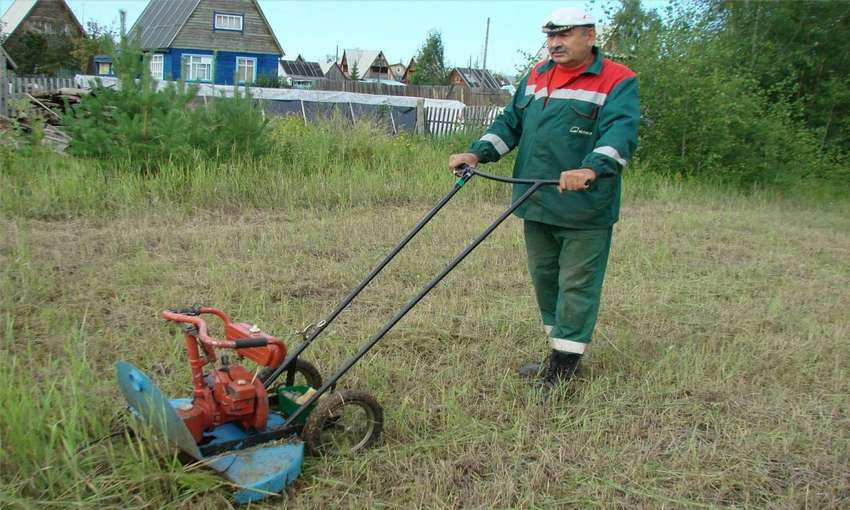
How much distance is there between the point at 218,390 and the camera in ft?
8.66

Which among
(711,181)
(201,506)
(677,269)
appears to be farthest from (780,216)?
(201,506)

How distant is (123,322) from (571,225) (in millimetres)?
2499

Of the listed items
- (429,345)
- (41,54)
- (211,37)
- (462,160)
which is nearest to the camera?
(462,160)

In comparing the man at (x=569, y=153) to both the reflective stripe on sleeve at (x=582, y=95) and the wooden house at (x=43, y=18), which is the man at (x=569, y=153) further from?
the wooden house at (x=43, y=18)


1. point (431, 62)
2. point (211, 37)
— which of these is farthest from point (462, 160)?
point (431, 62)

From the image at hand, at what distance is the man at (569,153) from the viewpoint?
330cm

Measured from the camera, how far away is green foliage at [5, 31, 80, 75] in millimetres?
35062

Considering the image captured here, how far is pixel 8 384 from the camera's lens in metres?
2.81

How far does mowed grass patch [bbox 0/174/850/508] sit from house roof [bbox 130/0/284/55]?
32698 mm

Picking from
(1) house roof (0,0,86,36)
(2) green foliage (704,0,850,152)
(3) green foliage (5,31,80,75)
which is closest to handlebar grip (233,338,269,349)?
(2) green foliage (704,0,850,152)

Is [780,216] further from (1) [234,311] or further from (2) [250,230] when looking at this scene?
(1) [234,311]

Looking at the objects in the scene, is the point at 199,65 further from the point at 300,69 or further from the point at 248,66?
the point at 300,69

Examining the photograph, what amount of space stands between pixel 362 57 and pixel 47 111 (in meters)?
65.6

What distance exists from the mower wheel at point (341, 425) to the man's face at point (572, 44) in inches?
71.2
